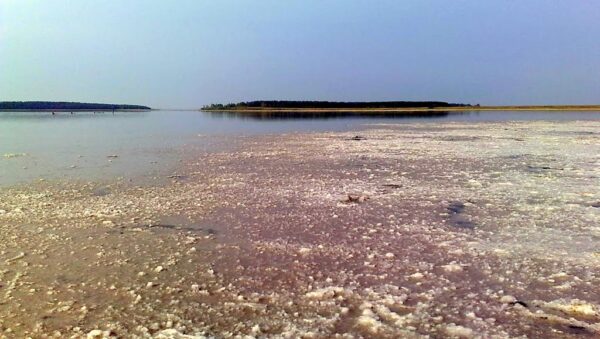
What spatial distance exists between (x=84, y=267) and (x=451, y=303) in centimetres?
304

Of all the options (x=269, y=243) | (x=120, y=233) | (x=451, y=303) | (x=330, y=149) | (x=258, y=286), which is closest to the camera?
(x=451, y=303)

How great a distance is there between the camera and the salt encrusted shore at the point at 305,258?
3.13 meters

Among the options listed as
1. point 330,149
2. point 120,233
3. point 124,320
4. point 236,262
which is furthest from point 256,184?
point 330,149

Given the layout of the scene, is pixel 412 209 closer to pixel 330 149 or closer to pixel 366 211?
pixel 366 211

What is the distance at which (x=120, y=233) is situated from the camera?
5250 millimetres

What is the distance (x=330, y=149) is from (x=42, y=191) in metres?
8.50

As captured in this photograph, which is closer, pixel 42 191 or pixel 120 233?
pixel 120 233

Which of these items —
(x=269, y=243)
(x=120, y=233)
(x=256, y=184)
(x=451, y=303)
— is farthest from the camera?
(x=256, y=184)

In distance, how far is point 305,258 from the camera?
4.38 meters

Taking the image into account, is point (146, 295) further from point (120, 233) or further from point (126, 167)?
point (126, 167)

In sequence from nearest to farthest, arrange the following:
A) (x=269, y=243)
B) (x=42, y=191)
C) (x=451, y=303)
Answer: (x=451, y=303), (x=269, y=243), (x=42, y=191)

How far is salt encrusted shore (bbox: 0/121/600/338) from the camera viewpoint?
313 centimetres

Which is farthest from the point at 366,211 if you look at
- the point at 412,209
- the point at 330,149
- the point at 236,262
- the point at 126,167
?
the point at 330,149

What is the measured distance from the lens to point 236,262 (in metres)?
4.31
